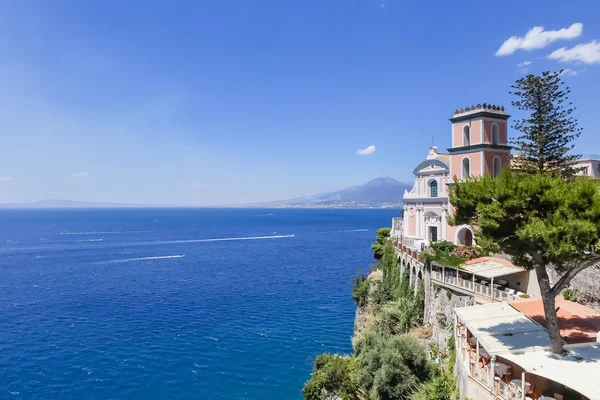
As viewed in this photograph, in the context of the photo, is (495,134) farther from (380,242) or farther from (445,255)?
(380,242)

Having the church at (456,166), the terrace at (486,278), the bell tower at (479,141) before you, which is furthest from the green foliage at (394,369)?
the bell tower at (479,141)

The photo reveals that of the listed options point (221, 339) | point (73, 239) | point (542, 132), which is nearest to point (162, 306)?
point (221, 339)

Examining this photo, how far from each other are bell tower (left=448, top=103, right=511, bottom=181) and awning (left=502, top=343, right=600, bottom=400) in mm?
17924

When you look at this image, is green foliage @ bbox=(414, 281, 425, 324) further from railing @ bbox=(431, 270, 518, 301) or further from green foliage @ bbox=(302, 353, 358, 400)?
green foliage @ bbox=(302, 353, 358, 400)

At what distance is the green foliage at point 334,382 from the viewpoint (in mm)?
18438

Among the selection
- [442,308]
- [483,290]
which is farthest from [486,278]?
[442,308]

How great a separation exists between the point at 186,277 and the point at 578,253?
162ft

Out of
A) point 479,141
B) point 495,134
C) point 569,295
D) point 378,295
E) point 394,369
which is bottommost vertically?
point 378,295

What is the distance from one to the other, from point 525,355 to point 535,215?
412 cm

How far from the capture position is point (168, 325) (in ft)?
111

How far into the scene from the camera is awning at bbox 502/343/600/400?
29.8 feet

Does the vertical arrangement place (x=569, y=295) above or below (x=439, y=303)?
above

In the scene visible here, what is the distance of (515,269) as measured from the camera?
19938 mm

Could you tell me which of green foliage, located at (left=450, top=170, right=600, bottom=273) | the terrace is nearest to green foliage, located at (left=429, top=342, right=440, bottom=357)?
the terrace
